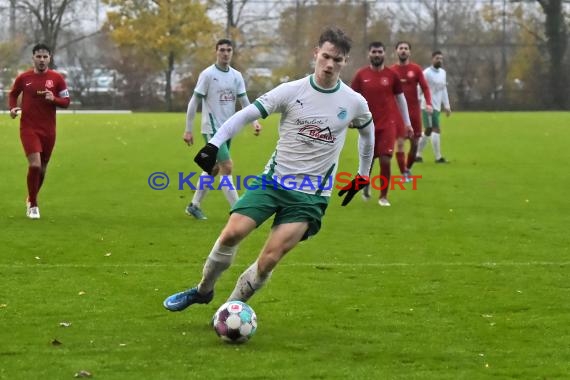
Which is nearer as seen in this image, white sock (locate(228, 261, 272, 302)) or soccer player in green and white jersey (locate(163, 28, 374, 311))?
soccer player in green and white jersey (locate(163, 28, 374, 311))

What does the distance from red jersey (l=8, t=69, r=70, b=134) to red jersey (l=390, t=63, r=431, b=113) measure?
6247 mm

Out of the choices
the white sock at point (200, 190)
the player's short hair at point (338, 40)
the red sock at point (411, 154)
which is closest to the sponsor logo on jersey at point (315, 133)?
the player's short hair at point (338, 40)

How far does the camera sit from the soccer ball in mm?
6906

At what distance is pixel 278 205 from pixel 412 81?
11107mm

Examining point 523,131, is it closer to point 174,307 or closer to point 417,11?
point 174,307

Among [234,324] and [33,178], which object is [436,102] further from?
[234,324]

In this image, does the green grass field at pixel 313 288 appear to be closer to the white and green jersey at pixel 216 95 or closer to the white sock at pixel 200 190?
the white sock at pixel 200 190

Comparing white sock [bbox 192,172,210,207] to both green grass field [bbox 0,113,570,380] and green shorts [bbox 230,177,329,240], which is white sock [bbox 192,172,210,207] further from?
green shorts [bbox 230,177,329,240]

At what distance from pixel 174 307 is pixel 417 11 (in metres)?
62.3

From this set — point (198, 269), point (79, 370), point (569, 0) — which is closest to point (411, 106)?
point (198, 269)

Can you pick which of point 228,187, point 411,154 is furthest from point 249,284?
point 411,154

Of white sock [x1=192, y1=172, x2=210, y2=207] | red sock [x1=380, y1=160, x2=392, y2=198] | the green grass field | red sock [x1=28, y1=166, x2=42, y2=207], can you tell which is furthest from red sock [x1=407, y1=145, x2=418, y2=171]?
red sock [x1=28, y1=166, x2=42, y2=207]

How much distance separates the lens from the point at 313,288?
9.03 meters

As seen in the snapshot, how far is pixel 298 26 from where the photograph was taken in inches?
2640
